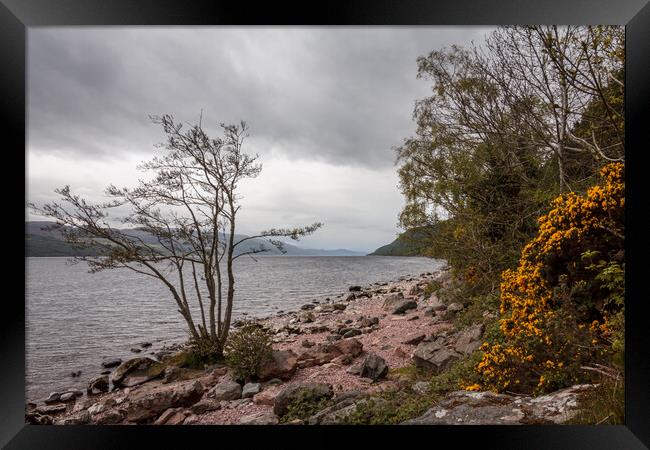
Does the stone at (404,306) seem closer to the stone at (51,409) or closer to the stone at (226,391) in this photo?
the stone at (226,391)

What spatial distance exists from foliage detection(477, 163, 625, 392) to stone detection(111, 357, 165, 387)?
4.66 metres

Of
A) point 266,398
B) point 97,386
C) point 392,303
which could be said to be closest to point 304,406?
point 266,398

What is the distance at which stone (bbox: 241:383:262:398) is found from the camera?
374 cm

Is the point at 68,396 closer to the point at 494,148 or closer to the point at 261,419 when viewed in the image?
the point at 261,419

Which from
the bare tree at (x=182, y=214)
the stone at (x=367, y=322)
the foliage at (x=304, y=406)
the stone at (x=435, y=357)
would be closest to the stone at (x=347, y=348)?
the stone at (x=435, y=357)

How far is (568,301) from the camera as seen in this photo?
7.59 ft

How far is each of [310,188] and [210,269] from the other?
7.44 ft

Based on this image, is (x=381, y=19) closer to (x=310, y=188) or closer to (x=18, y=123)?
(x=18, y=123)

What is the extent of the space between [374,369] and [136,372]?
3.82 metres

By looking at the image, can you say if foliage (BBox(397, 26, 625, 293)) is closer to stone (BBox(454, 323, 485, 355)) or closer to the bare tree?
stone (BBox(454, 323, 485, 355))

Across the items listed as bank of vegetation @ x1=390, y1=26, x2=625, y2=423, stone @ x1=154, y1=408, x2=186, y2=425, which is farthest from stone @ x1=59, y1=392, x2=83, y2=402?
bank of vegetation @ x1=390, y1=26, x2=625, y2=423

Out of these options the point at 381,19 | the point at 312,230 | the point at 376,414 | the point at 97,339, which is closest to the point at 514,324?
the point at 376,414

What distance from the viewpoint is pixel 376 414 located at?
2.56m

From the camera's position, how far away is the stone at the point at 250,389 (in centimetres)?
374
